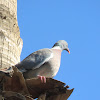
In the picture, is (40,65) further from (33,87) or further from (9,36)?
(9,36)

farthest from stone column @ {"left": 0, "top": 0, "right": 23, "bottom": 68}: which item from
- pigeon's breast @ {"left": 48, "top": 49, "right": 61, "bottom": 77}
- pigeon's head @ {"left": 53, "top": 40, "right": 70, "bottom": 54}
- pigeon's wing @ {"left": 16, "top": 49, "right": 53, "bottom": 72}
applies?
pigeon's breast @ {"left": 48, "top": 49, "right": 61, "bottom": 77}

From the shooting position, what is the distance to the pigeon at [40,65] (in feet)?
22.0

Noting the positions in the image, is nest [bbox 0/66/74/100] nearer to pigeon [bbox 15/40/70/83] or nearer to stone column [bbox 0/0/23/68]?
pigeon [bbox 15/40/70/83]

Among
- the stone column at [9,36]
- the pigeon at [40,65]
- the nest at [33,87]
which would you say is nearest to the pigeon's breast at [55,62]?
the pigeon at [40,65]

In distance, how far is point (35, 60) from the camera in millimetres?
6793

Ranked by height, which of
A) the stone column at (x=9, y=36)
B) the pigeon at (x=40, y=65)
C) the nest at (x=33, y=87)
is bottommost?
the nest at (x=33, y=87)

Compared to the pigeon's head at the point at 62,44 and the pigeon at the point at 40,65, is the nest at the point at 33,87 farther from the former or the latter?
the pigeon's head at the point at 62,44

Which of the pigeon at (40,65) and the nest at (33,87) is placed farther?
the pigeon at (40,65)

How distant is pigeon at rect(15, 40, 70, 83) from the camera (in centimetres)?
670

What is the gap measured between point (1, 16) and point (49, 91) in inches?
115

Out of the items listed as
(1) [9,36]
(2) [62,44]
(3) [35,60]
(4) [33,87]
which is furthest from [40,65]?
(1) [9,36]

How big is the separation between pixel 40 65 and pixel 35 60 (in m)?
0.15

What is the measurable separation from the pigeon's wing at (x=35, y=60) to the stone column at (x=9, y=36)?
3.28 feet

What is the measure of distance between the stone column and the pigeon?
1036 mm
